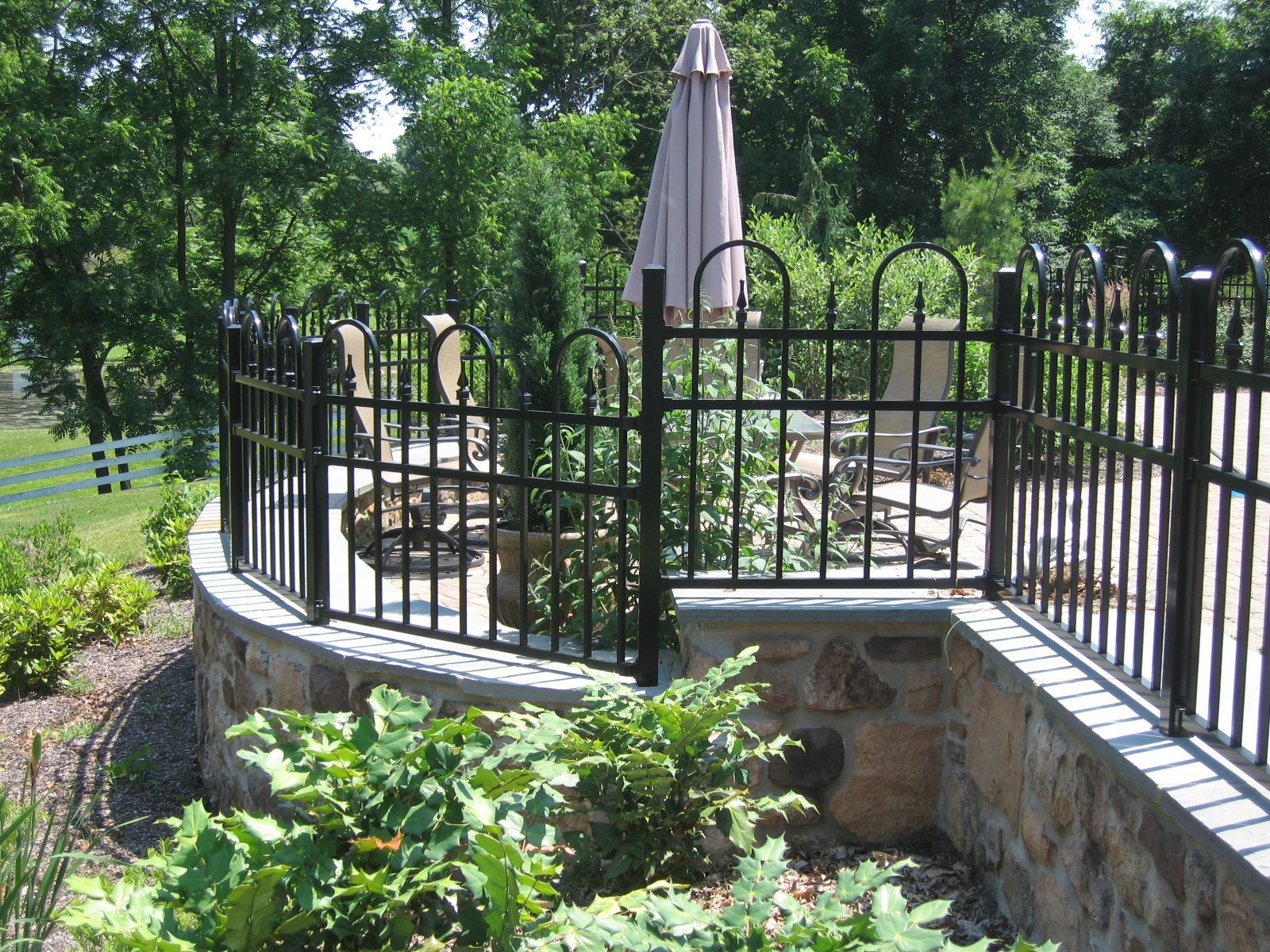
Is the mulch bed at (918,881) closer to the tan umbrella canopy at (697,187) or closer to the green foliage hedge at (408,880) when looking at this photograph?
the green foliage hedge at (408,880)

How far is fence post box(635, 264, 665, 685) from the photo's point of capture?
3330 mm

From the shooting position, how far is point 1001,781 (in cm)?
300

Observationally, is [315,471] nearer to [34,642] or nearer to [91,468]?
[34,642]

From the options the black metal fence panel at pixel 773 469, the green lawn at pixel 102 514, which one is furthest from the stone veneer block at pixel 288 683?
the green lawn at pixel 102 514

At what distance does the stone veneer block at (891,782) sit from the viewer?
3322 mm

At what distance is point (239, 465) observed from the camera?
16.5 ft

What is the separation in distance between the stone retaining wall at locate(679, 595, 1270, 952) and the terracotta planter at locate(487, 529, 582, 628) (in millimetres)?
938

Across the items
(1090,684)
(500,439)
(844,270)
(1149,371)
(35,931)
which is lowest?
(35,931)

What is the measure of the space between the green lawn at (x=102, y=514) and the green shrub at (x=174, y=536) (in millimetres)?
865

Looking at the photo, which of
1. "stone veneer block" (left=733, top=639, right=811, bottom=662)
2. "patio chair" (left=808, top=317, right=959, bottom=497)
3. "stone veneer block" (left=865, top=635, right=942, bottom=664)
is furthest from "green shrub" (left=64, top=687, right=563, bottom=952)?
"patio chair" (left=808, top=317, right=959, bottom=497)

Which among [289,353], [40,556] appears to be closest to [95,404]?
[40,556]

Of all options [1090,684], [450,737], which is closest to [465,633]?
[450,737]

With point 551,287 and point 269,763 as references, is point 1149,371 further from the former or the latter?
point 551,287

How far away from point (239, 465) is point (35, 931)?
3.10 metres
